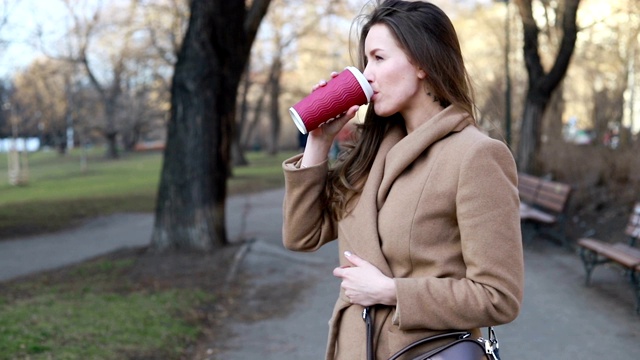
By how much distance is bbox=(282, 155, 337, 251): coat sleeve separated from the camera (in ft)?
7.75

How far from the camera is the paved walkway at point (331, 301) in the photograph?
249 inches

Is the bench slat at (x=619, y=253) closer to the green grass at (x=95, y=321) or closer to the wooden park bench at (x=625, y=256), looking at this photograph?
the wooden park bench at (x=625, y=256)

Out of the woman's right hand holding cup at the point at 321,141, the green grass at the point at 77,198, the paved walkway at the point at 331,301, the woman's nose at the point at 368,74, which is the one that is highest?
the woman's nose at the point at 368,74

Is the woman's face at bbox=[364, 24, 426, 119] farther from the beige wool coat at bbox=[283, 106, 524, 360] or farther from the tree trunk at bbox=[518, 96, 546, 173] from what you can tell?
the tree trunk at bbox=[518, 96, 546, 173]

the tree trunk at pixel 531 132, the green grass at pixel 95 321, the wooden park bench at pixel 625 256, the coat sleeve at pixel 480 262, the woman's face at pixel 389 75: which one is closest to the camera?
the coat sleeve at pixel 480 262

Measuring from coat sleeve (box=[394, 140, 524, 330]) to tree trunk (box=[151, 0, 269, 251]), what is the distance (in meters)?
8.61

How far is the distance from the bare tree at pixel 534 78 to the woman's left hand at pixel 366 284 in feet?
42.7

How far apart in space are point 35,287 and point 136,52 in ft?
87.5

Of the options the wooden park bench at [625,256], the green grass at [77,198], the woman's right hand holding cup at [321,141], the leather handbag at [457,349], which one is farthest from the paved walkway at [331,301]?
the leather handbag at [457,349]

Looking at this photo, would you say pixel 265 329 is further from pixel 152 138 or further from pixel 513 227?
pixel 152 138

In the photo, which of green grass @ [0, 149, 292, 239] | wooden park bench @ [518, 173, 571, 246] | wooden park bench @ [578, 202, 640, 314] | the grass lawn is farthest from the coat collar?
green grass @ [0, 149, 292, 239]

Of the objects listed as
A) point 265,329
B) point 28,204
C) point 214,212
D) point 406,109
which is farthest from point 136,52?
point 406,109

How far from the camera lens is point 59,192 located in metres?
26.0

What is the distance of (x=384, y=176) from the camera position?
7.11ft
